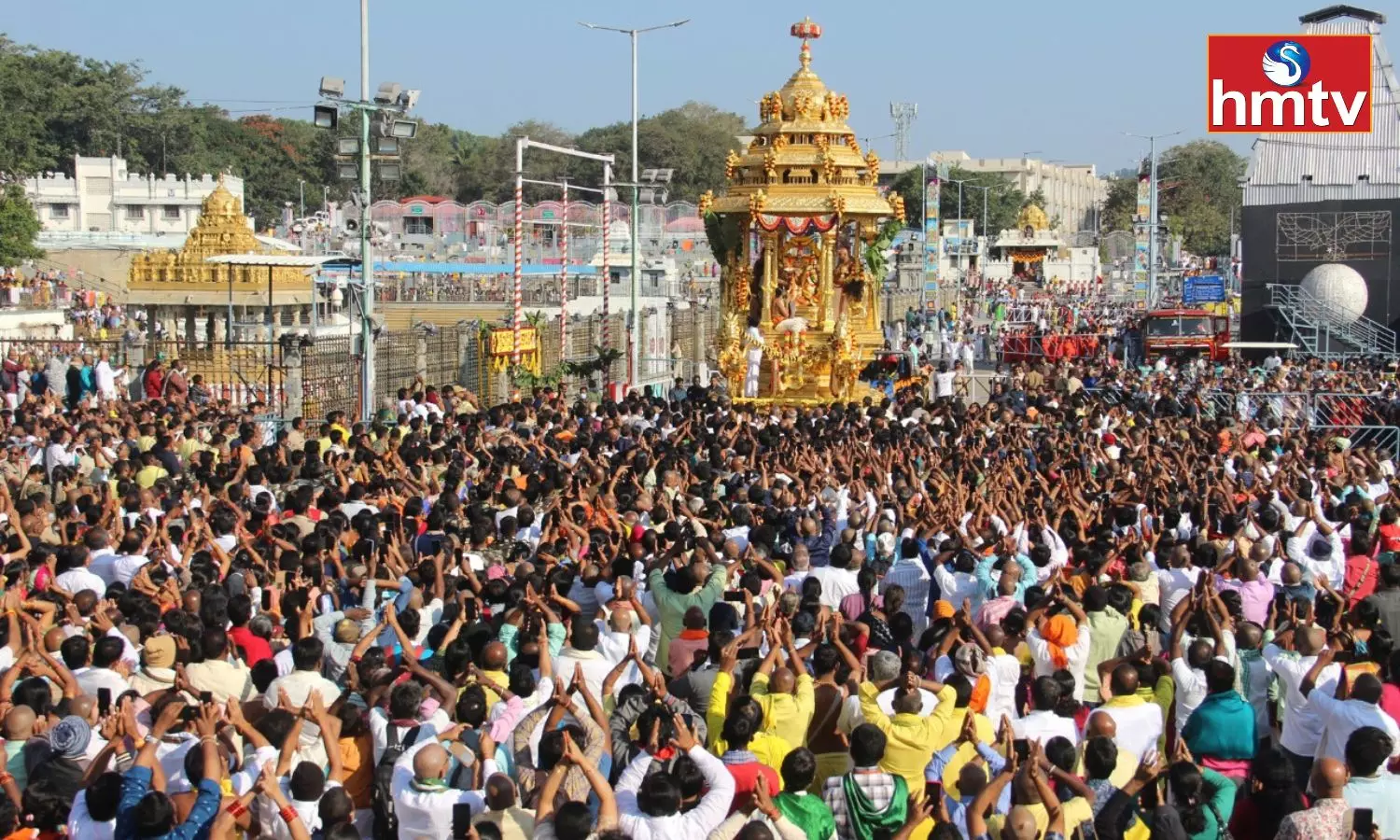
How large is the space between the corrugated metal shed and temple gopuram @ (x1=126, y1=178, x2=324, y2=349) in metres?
22.1

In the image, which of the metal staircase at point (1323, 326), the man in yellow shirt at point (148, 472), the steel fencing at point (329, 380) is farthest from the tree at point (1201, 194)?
the man in yellow shirt at point (148, 472)

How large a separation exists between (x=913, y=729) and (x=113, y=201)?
61.0 m

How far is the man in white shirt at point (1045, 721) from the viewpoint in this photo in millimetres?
7152

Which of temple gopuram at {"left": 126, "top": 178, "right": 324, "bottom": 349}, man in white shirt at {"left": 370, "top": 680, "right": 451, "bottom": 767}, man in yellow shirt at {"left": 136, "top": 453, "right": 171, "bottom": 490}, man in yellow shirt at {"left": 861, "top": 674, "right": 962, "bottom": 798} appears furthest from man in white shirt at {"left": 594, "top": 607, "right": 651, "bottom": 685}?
temple gopuram at {"left": 126, "top": 178, "right": 324, "bottom": 349}

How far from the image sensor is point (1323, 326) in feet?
121

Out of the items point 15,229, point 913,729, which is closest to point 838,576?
point 913,729

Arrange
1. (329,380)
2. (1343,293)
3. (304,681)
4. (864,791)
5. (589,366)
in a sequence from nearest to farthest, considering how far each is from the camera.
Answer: (864,791) → (304,681) → (329,380) → (589,366) → (1343,293)

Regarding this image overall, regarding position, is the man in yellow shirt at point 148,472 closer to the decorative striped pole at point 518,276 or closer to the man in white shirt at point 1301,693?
the man in white shirt at point 1301,693

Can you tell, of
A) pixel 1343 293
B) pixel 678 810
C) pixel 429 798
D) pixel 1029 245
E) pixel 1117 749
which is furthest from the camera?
pixel 1029 245

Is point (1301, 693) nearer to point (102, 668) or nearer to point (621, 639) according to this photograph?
point (621, 639)

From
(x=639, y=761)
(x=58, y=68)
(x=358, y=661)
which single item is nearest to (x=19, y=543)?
(x=358, y=661)

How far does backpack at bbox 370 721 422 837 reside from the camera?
274 inches

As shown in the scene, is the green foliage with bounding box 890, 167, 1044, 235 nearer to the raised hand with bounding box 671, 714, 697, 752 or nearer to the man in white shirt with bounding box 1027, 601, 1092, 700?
the man in white shirt with bounding box 1027, 601, 1092, 700

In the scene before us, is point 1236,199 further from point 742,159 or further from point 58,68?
point 742,159
